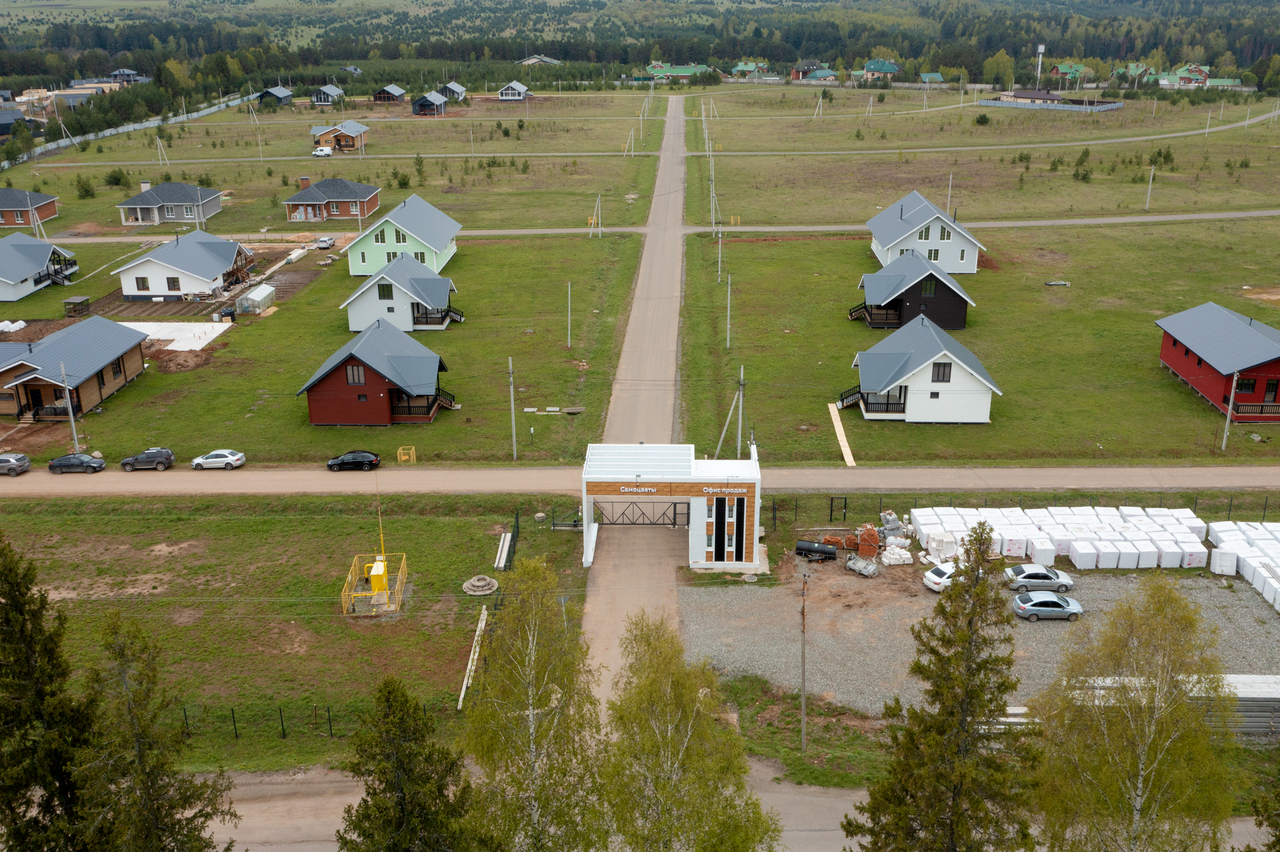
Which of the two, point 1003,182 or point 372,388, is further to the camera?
point 1003,182

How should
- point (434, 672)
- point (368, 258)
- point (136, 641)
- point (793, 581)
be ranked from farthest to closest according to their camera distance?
point (368, 258) → point (793, 581) → point (434, 672) → point (136, 641)

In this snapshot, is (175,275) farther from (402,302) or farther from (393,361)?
(393,361)

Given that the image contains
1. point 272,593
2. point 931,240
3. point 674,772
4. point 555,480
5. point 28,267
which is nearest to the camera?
point 674,772

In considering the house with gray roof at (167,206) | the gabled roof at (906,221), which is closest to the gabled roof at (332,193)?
the house with gray roof at (167,206)

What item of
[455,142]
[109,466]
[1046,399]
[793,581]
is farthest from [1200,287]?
[455,142]

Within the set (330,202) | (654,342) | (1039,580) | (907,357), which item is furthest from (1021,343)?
(330,202)

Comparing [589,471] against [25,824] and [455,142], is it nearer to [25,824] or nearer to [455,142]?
[25,824]
